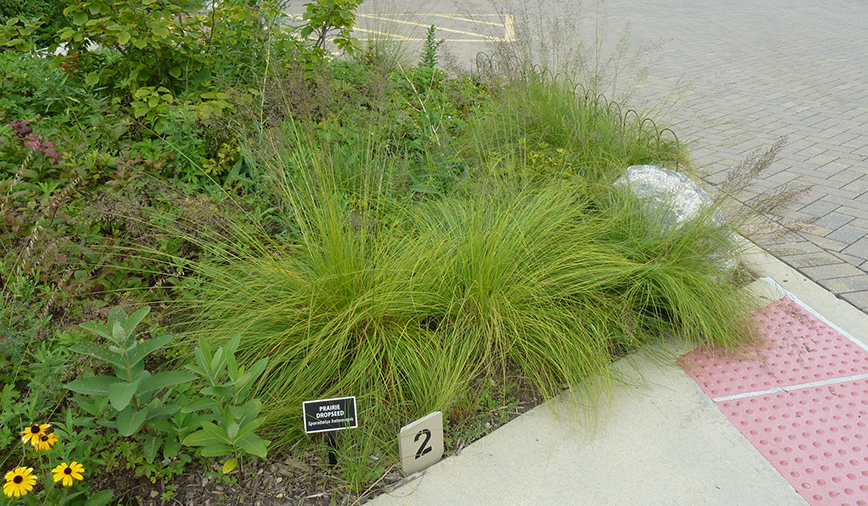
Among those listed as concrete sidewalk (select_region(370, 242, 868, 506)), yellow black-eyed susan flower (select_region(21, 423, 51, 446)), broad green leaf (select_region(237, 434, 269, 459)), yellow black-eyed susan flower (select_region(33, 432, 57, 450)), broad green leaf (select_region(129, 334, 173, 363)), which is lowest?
concrete sidewalk (select_region(370, 242, 868, 506))

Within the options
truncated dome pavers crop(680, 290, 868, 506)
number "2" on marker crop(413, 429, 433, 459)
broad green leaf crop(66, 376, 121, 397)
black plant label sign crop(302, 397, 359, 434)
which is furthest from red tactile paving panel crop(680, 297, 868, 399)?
broad green leaf crop(66, 376, 121, 397)

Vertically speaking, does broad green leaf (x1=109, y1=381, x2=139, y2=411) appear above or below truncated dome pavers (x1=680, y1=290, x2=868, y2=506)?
above

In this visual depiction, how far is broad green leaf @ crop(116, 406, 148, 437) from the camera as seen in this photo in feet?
6.56

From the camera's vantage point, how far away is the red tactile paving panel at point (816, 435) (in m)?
2.37

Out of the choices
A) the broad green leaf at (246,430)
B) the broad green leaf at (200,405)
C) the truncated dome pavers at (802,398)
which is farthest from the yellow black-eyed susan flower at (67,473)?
the truncated dome pavers at (802,398)

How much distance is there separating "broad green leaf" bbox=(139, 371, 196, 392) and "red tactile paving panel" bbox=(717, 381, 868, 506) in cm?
213

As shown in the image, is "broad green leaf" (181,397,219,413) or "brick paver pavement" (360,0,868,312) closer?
"broad green leaf" (181,397,219,413)

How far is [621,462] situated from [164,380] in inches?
65.8

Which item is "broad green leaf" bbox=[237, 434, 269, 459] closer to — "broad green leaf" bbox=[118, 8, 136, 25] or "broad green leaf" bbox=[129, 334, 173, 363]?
"broad green leaf" bbox=[129, 334, 173, 363]

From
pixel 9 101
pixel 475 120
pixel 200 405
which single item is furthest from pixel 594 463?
pixel 9 101

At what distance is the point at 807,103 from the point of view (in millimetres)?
6723

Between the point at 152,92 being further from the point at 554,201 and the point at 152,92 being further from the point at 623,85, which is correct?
the point at 623,85

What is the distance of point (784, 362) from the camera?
300 cm

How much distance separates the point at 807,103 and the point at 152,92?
246 inches
